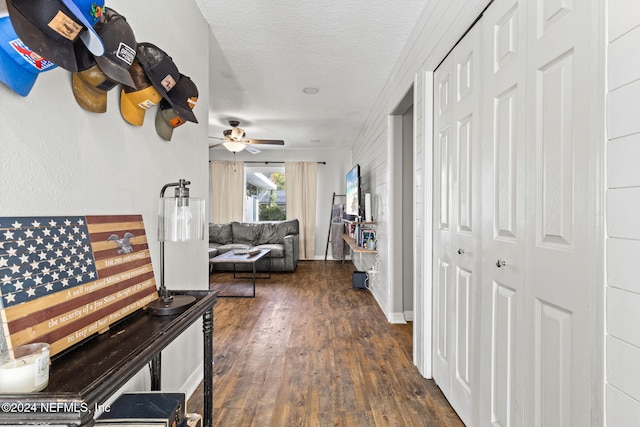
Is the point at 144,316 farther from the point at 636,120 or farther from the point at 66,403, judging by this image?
the point at 636,120

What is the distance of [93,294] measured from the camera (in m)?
A: 1.05

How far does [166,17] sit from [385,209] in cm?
274

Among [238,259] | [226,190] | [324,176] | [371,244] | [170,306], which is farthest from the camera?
[324,176]

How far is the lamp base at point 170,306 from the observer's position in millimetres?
1252

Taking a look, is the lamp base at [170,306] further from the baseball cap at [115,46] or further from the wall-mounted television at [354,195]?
the wall-mounted television at [354,195]

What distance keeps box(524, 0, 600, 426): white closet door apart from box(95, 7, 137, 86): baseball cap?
1403 millimetres

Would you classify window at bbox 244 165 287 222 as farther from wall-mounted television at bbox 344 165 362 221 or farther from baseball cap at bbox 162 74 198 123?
baseball cap at bbox 162 74 198 123

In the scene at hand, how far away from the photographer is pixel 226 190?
7.51 meters

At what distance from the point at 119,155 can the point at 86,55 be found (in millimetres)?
491

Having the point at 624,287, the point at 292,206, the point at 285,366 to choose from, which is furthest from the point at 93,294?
the point at 292,206

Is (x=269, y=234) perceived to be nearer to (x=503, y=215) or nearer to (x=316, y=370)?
(x=316, y=370)

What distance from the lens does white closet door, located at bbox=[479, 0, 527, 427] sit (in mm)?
1289

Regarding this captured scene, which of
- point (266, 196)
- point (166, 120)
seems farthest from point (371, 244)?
point (266, 196)

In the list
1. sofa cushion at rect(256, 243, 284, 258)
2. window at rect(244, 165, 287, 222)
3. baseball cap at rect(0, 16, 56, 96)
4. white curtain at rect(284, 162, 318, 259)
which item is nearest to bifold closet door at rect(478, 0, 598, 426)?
→ baseball cap at rect(0, 16, 56, 96)
